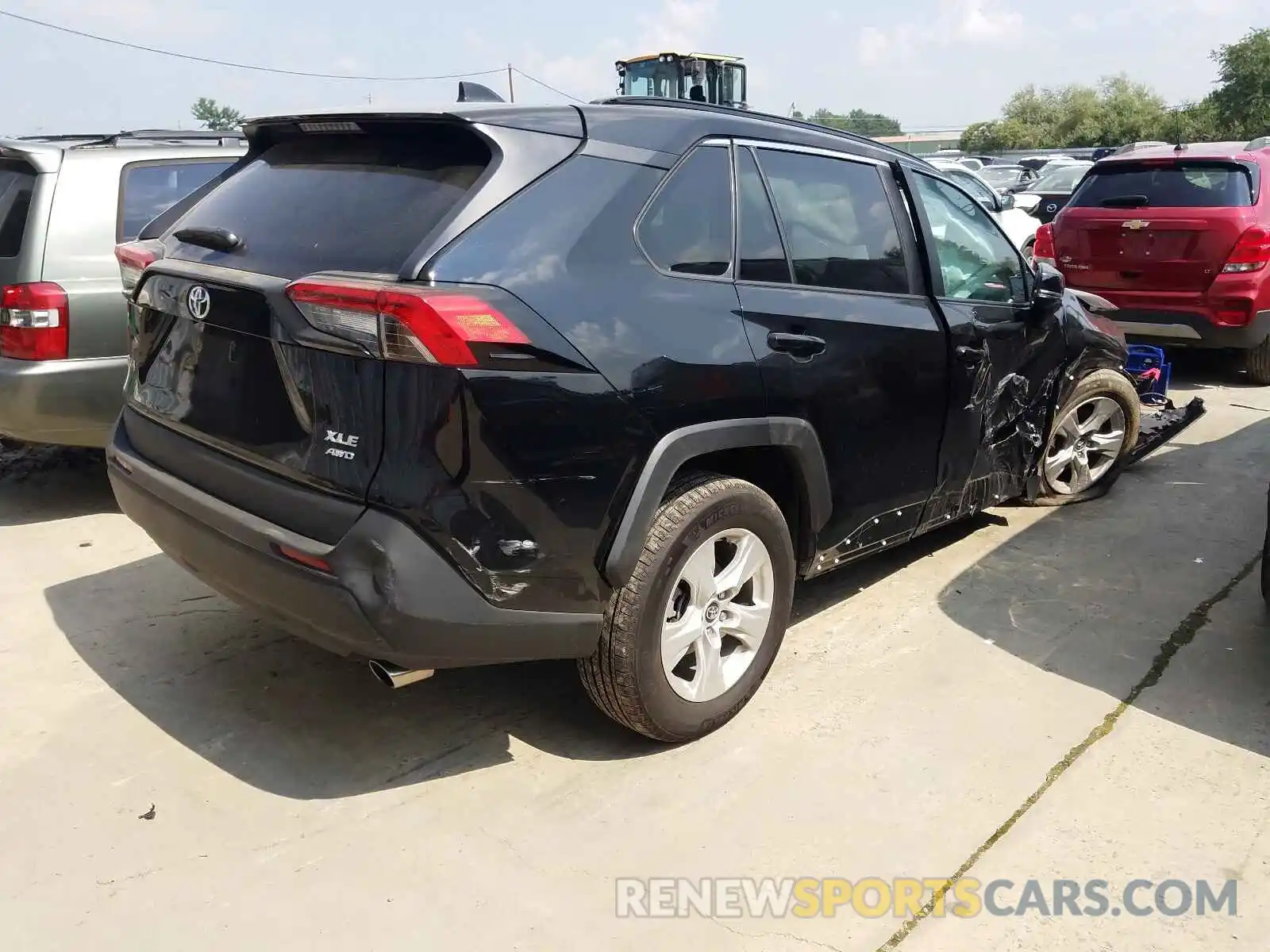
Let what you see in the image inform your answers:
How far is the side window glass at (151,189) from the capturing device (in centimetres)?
511

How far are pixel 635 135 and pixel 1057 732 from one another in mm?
2252

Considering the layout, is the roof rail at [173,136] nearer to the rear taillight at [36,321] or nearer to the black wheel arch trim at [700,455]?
the rear taillight at [36,321]

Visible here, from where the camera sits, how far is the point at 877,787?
3.02 meters

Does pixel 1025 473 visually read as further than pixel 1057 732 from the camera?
Yes

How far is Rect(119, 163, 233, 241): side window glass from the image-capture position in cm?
511

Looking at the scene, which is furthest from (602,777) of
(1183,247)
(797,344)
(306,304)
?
(1183,247)

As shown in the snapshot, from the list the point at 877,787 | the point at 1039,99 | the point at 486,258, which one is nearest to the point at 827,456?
the point at 877,787

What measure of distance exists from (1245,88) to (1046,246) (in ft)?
152

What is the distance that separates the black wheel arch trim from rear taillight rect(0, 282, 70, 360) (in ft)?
10.9

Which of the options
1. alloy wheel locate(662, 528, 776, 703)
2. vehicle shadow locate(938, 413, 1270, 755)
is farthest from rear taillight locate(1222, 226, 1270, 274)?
alloy wheel locate(662, 528, 776, 703)

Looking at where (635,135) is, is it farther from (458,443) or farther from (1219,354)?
(1219,354)

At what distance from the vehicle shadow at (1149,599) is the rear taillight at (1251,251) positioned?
2.29m

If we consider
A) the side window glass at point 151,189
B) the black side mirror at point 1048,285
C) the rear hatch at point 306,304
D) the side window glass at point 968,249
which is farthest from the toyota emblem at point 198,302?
the black side mirror at point 1048,285

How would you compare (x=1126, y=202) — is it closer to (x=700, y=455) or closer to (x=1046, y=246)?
(x=1046, y=246)
